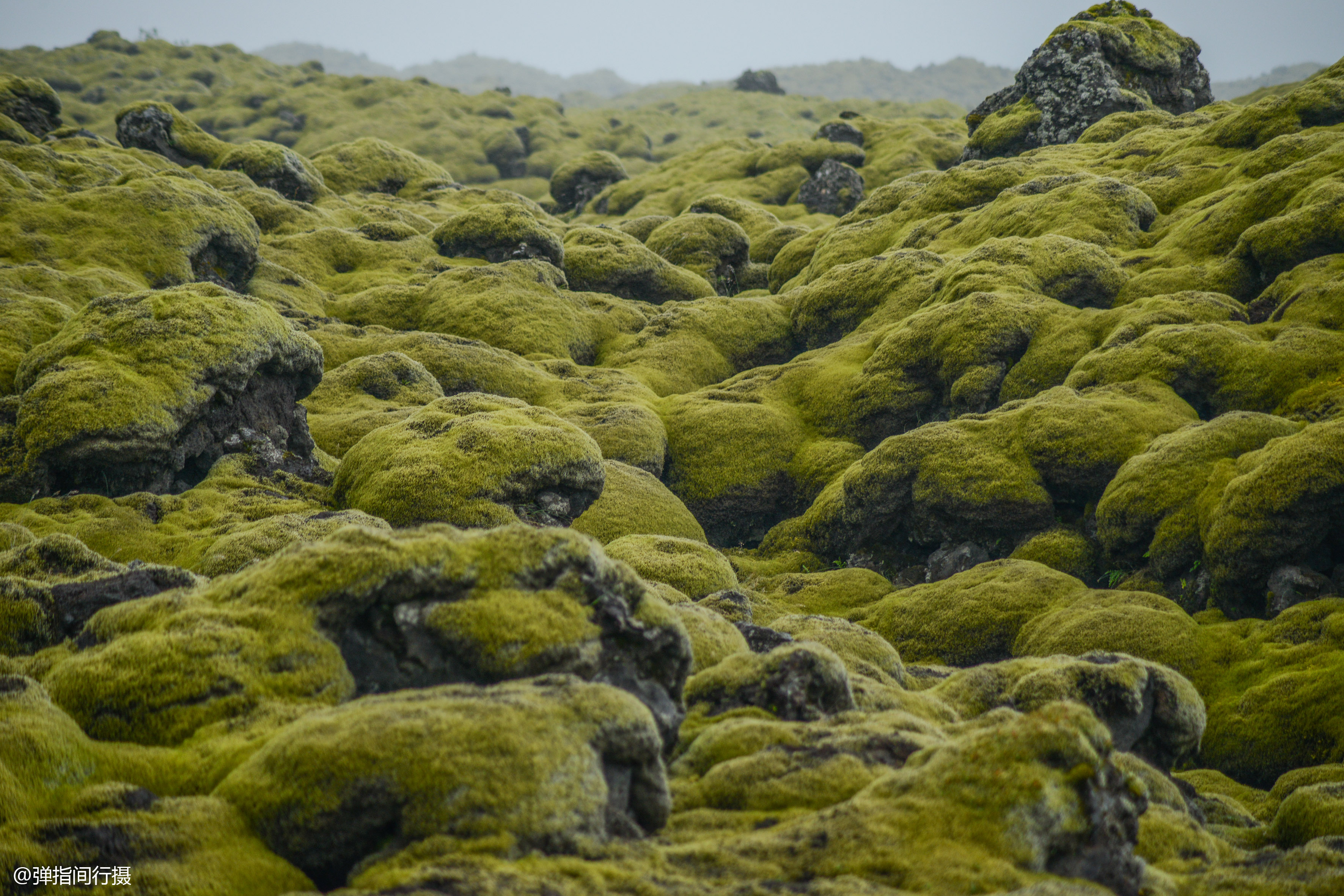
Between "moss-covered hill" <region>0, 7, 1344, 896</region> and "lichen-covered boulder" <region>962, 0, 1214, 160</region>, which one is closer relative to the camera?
"moss-covered hill" <region>0, 7, 1344, 896</region>

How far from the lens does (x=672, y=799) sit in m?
8.88

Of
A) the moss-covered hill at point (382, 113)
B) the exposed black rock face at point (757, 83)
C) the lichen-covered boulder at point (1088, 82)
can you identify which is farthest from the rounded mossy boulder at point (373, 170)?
the exposed black rock face at point (757, 83)

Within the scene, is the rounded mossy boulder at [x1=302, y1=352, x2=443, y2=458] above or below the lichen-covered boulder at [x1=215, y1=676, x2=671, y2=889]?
below

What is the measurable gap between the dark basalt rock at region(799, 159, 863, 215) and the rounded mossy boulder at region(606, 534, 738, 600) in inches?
2164

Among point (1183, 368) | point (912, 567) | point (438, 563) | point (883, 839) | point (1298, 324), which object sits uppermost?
point (1298, 324)

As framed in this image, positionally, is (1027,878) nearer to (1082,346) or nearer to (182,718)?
(182,718)

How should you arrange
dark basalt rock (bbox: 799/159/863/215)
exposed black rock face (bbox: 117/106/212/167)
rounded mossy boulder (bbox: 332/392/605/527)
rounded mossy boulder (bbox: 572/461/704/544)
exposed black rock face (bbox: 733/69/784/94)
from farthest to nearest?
exposed black rock face (bbox: 733/69/784/94)
dark basalt rock (bbox: 799/159/863/215)
exposed black rock face (bbox: 117/106/212/167)
rounded mossy boulder (bbox: 572/461/704/544)
rounded mossy boulder (bbox: 332/392/605/527)

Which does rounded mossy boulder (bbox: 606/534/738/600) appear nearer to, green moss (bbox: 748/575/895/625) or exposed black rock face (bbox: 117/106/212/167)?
green moss (bbox: 748/575/895/625)

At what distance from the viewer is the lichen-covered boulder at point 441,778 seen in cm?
690

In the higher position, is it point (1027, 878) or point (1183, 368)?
point (1183, 368)

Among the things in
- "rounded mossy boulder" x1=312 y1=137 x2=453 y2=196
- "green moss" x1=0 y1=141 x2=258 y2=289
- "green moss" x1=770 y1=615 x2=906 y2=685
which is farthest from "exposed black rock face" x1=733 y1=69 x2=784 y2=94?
"green moss" x1=770 y1=615 x2=906 y2=685

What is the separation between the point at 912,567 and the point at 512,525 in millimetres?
18011

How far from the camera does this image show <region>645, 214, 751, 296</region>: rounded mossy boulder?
52.6 meters

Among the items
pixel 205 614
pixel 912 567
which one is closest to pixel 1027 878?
pixel 205 614
